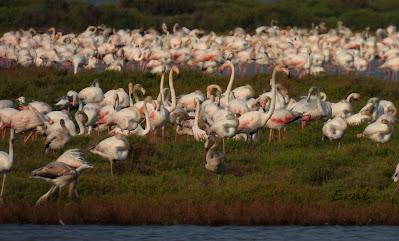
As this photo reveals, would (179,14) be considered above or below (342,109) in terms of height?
above

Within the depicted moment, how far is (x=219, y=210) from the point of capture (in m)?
14.5

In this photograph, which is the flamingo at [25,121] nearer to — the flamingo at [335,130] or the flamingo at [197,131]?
the flamingo at [197,131]

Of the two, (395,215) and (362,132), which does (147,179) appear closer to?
(395,215)

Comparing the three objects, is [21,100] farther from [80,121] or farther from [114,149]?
[114,149]

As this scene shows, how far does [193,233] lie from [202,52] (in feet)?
59.9

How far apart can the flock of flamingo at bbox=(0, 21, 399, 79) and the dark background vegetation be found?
1101cm

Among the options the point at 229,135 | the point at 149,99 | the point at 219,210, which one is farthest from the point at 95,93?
the point at 219,210

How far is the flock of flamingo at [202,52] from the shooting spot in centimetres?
3186

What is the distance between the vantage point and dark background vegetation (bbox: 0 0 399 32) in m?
52.9

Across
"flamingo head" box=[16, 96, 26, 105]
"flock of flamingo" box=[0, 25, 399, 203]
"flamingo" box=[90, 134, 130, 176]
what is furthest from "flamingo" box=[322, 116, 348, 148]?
"flamingo head" box=[16, 96, 26, 105]

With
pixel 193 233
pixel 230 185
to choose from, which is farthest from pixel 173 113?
pixel 193 233

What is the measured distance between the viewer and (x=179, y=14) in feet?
191

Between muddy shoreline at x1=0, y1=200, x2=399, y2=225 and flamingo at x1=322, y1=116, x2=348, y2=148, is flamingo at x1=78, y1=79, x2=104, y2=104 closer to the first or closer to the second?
flamingo at x1=322, y1=116, x2=348, y2=148

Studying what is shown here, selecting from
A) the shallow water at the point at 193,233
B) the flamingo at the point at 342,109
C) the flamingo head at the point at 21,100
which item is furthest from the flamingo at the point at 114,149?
the flamingo head at the point at 21,100
